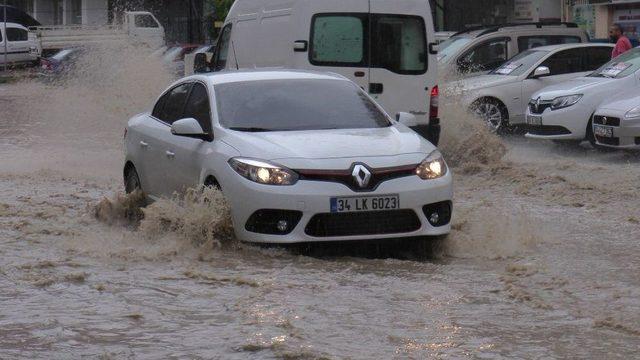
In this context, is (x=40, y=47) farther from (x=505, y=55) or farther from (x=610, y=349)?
(x=610, y=349)

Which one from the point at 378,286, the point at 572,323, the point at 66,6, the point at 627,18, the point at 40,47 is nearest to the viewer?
the point at 572,323

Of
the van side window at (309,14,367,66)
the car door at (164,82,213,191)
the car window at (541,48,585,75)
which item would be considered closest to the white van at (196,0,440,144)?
the van side window at (309,14,367,66)

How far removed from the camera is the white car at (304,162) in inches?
334

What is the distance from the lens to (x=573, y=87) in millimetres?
17344

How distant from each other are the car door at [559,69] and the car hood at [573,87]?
144 centimetres

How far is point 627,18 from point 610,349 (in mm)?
23893

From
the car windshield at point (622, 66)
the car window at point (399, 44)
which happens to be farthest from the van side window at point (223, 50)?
the car windshield at point (622, 66)

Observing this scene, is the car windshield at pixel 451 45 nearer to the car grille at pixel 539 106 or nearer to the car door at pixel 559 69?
the car door at pixel 559 69

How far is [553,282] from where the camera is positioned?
26.2 ft

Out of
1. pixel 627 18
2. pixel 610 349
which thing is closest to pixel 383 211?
pixel 610 349

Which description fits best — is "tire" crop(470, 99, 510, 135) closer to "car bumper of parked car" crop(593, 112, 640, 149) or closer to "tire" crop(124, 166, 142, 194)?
"car bumper of parked car" crop(593, 112, 640, 149)

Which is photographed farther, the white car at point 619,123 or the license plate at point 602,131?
the license plate at point 602,131

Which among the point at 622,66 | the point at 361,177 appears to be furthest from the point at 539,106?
the point at 361,177

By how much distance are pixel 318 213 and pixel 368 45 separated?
656cm
